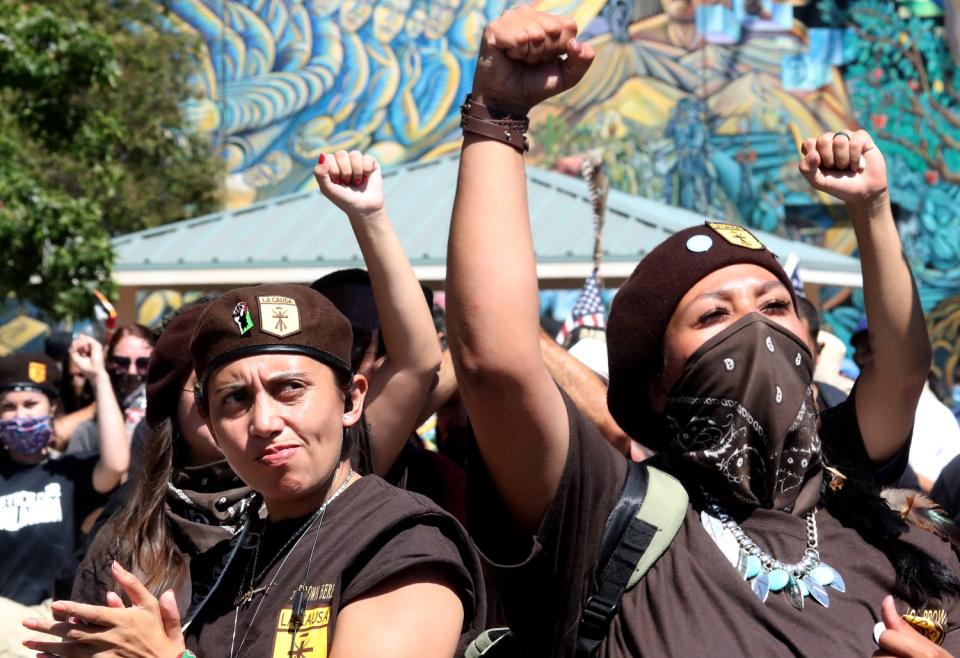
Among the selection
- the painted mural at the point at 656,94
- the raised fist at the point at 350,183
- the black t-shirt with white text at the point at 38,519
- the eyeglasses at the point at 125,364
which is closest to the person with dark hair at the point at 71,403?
the eyeglasses at the point at 125,364

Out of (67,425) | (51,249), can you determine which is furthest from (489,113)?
(51,249)

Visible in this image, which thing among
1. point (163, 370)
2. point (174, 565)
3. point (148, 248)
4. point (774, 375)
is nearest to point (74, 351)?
point (163, 370)

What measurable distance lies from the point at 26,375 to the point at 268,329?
364 cm

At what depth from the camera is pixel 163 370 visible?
11.4 ft

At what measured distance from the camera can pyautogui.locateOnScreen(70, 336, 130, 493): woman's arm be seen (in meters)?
5.34

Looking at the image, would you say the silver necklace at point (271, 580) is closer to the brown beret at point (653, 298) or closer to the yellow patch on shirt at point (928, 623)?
the brown beret at point (653, 298)

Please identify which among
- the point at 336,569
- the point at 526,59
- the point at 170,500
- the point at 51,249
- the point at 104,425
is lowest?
the point at 51,249

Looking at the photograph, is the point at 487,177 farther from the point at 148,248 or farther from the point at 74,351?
the point at 148,248

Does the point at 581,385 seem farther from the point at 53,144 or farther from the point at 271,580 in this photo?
the point at 53,144

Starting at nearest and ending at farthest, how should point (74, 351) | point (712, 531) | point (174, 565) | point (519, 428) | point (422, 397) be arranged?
point (519, 428)
point (712, 531)
point (174, 565)
point (422, 397)
point (74, 351)

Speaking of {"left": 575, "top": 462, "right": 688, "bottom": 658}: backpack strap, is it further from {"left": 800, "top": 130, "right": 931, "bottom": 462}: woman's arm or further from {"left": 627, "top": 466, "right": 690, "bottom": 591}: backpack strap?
{"left": 800, "top": 130, "right": 931, "bottom": 462}: woman's arm

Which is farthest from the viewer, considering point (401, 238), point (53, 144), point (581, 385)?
point (401, 238)

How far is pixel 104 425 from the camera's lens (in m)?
5.45

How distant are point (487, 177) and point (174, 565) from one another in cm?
152
